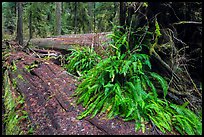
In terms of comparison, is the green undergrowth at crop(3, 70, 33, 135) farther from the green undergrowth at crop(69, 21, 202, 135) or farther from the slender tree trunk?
the slender tree trunk

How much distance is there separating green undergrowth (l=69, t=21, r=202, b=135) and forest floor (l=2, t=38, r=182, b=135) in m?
0.17

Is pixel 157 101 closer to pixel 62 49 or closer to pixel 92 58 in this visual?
pixel 92 58

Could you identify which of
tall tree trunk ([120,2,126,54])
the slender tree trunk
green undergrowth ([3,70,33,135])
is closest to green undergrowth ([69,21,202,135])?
tall tree trunk ([120,2,126,54])

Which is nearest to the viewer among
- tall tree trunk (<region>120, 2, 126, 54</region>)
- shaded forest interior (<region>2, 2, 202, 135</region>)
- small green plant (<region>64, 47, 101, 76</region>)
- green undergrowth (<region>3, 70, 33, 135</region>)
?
shaded forest interior (<region>2, 2, 202, 135</region>)

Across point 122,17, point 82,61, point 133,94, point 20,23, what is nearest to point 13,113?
point 82,61

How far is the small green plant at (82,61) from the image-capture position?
21.1ft

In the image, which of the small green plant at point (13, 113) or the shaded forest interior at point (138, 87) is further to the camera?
the small green plant at point (13, 113)

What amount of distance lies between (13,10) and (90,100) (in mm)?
19664

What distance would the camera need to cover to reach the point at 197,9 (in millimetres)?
4547

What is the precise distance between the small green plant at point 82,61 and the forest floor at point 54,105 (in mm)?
301

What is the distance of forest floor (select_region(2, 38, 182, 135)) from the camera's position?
3973 millimetres

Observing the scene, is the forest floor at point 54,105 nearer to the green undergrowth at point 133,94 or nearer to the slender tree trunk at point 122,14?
the green undergrowth at point 133,94

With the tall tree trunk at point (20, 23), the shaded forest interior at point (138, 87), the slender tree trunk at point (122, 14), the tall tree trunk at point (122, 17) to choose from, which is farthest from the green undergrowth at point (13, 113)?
the tall tree trunk at point (20, 23)

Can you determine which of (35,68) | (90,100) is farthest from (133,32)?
(35,68)
